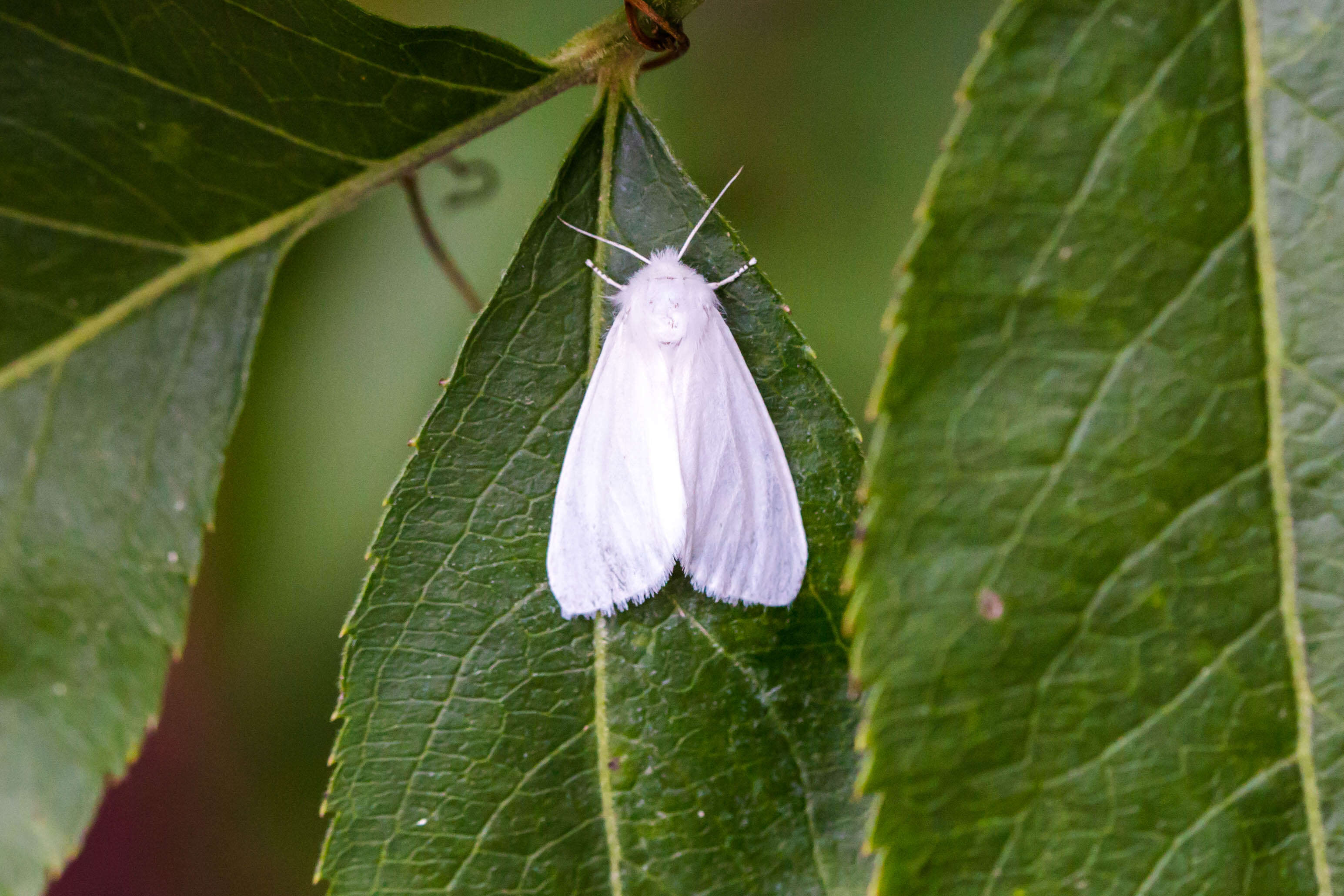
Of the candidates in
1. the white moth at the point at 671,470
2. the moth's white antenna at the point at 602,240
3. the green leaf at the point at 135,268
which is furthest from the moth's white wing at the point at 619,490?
the green leaf at the point at 135,268

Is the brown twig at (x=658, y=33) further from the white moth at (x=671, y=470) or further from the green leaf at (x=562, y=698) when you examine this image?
the white moth at (x=671, y=470)

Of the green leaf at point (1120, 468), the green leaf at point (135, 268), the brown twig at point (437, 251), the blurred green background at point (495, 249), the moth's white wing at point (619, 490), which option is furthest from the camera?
the blurred green background at point (495, 249)

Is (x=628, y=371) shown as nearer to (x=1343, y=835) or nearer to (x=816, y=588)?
(x=816, y=588)

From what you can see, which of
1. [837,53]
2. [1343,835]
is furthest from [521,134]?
[1343,835]

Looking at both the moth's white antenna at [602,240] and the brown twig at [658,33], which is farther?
the moth's white antenna at [602,240]

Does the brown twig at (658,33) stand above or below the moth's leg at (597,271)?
above

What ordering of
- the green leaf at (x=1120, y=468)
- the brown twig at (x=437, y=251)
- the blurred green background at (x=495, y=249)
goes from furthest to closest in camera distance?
the blurred green background at (x=495, y=249)
the brown twig at (x=437, y=251)
the green leaf at (x=1120, y=468)

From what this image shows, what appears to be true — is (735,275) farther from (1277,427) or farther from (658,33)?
(1277,427)

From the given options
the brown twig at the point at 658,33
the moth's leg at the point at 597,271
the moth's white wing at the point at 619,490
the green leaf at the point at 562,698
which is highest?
the brown twig at the point at 658,33
